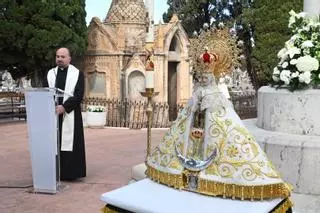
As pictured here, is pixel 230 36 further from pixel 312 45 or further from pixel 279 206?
pixel 312 45

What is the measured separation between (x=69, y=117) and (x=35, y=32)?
9674mm

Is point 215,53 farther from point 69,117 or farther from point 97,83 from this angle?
point 97,83

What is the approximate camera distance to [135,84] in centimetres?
1692

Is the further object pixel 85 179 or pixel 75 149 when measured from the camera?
pixel 85 179

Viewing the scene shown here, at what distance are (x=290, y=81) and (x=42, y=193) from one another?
3617 mm

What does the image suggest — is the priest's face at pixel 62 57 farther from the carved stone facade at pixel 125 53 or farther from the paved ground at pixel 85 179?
the carved stone facade at pixel 125 53

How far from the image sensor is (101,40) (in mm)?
17344

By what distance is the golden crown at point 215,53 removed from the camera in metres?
3.35

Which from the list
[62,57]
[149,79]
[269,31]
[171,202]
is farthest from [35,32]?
[171,202]

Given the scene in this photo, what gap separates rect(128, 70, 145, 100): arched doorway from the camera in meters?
16.7

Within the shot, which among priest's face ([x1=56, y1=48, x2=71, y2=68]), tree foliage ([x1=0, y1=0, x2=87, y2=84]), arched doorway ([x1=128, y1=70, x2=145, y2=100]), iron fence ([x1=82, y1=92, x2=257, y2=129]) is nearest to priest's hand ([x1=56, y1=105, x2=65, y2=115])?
priest's face ([x1=56, y1=48, x2=71, y2=68])

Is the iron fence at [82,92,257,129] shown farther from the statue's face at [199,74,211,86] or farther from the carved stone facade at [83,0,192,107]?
the statue's face at [199,74,211,86]

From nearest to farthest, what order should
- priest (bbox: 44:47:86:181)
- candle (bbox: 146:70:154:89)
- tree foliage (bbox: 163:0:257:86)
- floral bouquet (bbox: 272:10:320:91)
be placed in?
floral bouquet (bbox: 272:10:320:91)
candle (bbox: 146:70:154:89)
priest (bbox: 44:47:86:181)
tree foliage (bbox: 163:0:257:86)

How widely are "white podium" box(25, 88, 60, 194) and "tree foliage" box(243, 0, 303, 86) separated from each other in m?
14.9
